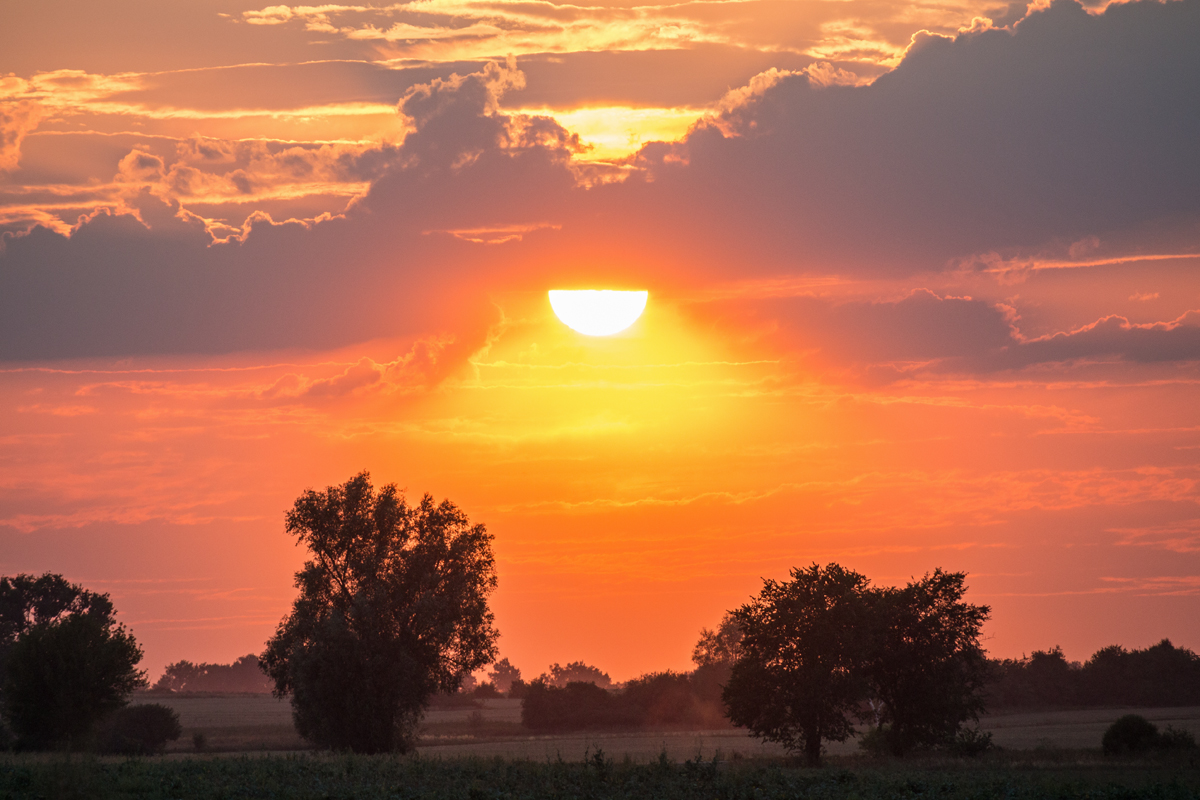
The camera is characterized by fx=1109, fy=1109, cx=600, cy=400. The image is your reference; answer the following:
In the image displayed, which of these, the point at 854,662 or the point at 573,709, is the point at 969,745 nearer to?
the point at 854,662

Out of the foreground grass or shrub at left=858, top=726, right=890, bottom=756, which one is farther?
shrub at left=858, top=726, right=890, bottom=756

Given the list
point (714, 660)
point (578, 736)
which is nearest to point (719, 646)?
point (714, 660)

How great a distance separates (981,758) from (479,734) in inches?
2021

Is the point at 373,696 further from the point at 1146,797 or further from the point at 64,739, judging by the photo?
the point at 1146,797

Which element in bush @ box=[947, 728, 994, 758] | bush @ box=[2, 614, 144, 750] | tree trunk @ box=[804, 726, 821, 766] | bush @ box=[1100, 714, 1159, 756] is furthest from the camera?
bush @ box=[2, 614, 144, 750]

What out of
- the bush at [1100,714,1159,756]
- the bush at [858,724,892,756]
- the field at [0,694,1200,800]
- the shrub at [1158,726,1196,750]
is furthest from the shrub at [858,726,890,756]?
the shrub at [1158,726,1196,750]

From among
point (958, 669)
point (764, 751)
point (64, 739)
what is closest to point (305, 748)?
point (64, 739)

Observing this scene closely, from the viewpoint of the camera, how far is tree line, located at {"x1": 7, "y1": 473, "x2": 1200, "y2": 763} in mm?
59219

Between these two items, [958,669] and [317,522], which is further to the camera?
[317,522]

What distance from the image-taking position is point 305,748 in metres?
74.0

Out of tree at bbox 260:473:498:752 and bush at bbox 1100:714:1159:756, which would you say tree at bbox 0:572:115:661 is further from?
bush at bbox 1100:714:1159:756

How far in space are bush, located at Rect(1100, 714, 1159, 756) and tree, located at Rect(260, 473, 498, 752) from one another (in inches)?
1348

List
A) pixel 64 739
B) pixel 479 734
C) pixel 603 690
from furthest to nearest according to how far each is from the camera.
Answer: pixel 603 690, pixel 479 734, pixel 64 739

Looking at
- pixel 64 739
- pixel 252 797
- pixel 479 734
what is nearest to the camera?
pixel 252 797
